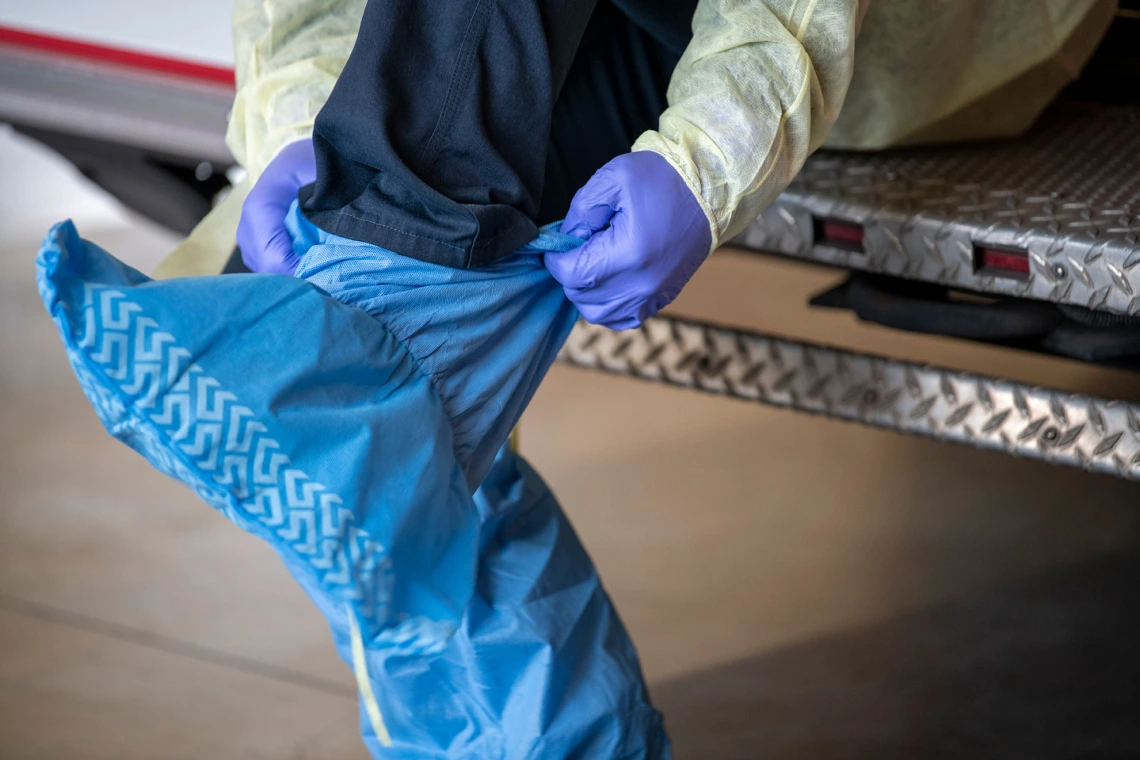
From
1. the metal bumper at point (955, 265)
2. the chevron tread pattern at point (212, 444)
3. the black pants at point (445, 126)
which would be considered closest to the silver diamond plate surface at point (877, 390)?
the metal bumper at point (955, 265)

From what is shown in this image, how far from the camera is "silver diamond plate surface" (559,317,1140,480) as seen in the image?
3.74 ft

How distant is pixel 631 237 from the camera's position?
860 millimetres

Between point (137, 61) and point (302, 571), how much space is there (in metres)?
1.32

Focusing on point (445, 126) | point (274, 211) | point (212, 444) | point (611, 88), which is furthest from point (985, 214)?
point (212, 444)

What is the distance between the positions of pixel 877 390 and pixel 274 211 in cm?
66

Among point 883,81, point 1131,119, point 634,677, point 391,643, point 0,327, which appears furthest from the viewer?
point 0,327

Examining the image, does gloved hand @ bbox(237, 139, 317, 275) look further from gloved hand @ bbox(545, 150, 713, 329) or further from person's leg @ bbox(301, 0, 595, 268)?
gloved hand @ bbox(545, 150, 713, 329)

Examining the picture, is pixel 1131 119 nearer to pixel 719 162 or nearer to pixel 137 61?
pixel 719 162

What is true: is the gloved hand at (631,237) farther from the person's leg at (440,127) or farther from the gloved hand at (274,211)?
the gloved hand at (274,211)

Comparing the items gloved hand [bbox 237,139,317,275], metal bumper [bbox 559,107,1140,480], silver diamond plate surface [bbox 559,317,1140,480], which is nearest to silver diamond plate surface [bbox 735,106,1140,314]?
metal bumper [bbox 559,107,1140,480]

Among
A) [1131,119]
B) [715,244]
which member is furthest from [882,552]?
[715,244]

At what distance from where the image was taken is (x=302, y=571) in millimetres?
842

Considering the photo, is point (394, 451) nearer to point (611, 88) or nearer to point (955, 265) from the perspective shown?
point (611, 88)

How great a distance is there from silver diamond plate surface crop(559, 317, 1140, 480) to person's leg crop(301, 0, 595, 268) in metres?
0.49
